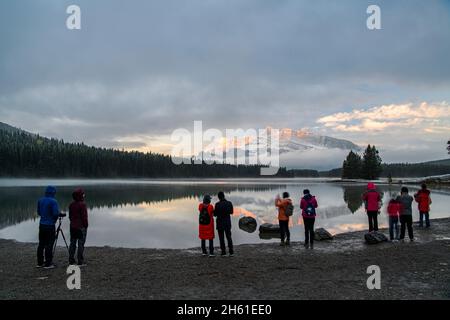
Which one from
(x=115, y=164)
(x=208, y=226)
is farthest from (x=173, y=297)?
(x=115, y=164)

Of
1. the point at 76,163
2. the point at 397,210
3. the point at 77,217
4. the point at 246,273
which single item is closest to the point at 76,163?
the point at 76,163

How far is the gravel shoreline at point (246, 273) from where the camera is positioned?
844 centimetres

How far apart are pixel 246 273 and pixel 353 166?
109m

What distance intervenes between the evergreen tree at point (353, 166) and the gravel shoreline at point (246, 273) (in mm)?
100789

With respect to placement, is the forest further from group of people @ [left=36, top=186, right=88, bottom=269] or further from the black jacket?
group of people @ [left=36, top=186, right=88, bottom=269]

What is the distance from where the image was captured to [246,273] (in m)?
10.4

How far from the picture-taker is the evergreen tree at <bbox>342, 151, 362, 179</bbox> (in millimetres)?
110625

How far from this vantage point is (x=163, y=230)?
2208cm

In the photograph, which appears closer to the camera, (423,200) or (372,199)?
(372,199)

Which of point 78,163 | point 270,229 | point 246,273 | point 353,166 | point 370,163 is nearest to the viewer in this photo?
point 246,273

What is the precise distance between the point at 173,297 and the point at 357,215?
22.8 metres

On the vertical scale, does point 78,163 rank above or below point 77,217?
above

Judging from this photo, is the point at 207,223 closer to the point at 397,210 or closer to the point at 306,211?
the point at 306,211
